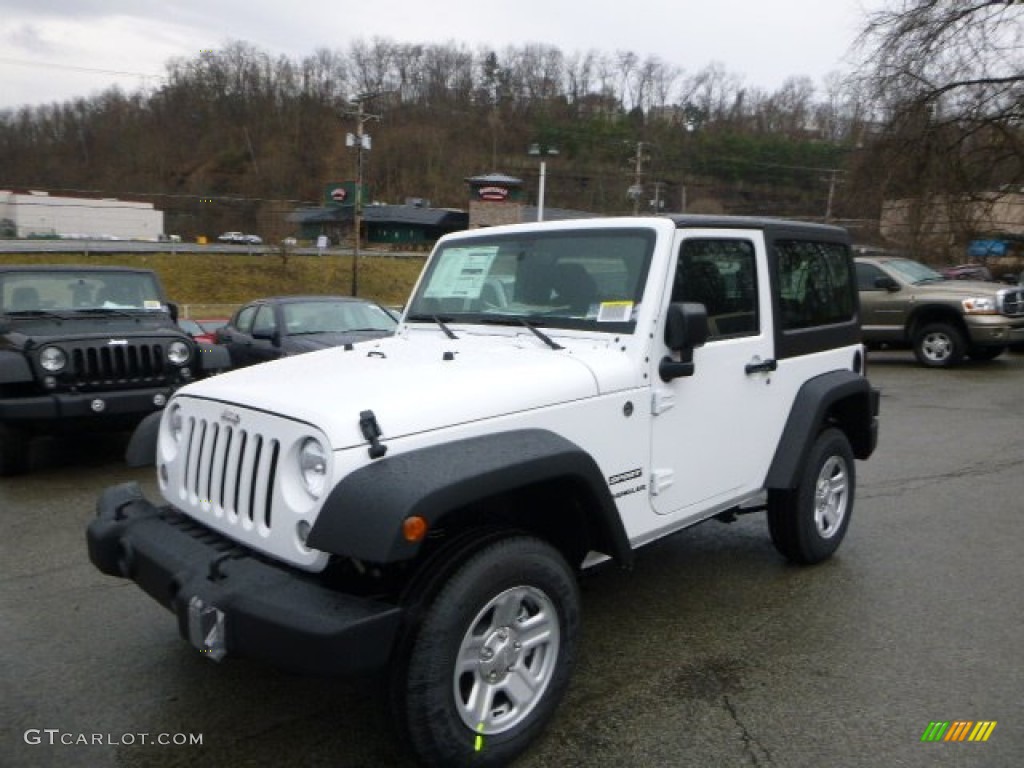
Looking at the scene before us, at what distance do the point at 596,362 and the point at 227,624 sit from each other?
1679 millimetres

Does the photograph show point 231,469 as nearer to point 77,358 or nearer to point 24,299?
point 77,358

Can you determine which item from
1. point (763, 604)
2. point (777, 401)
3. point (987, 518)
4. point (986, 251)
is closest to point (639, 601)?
point (763, 604)

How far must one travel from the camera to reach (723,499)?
3979 millimetres

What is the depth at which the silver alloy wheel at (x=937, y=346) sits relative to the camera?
1365cm

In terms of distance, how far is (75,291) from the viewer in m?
8.10

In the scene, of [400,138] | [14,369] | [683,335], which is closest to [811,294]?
[683,335]

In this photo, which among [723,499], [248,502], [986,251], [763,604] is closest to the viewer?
[248,502]

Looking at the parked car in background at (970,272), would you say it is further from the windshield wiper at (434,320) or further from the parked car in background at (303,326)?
the windshield wiper at (434,320)

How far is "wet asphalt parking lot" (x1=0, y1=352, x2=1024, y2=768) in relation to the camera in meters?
2.95

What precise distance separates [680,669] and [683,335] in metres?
1.45

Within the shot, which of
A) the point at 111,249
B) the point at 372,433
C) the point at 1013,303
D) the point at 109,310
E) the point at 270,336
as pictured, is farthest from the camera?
the point at 111,249

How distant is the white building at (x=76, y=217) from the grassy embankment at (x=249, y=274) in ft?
91.0

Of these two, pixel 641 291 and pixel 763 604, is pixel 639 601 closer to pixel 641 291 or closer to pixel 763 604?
pixel 763 604

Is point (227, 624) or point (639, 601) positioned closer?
point (227, 624)
